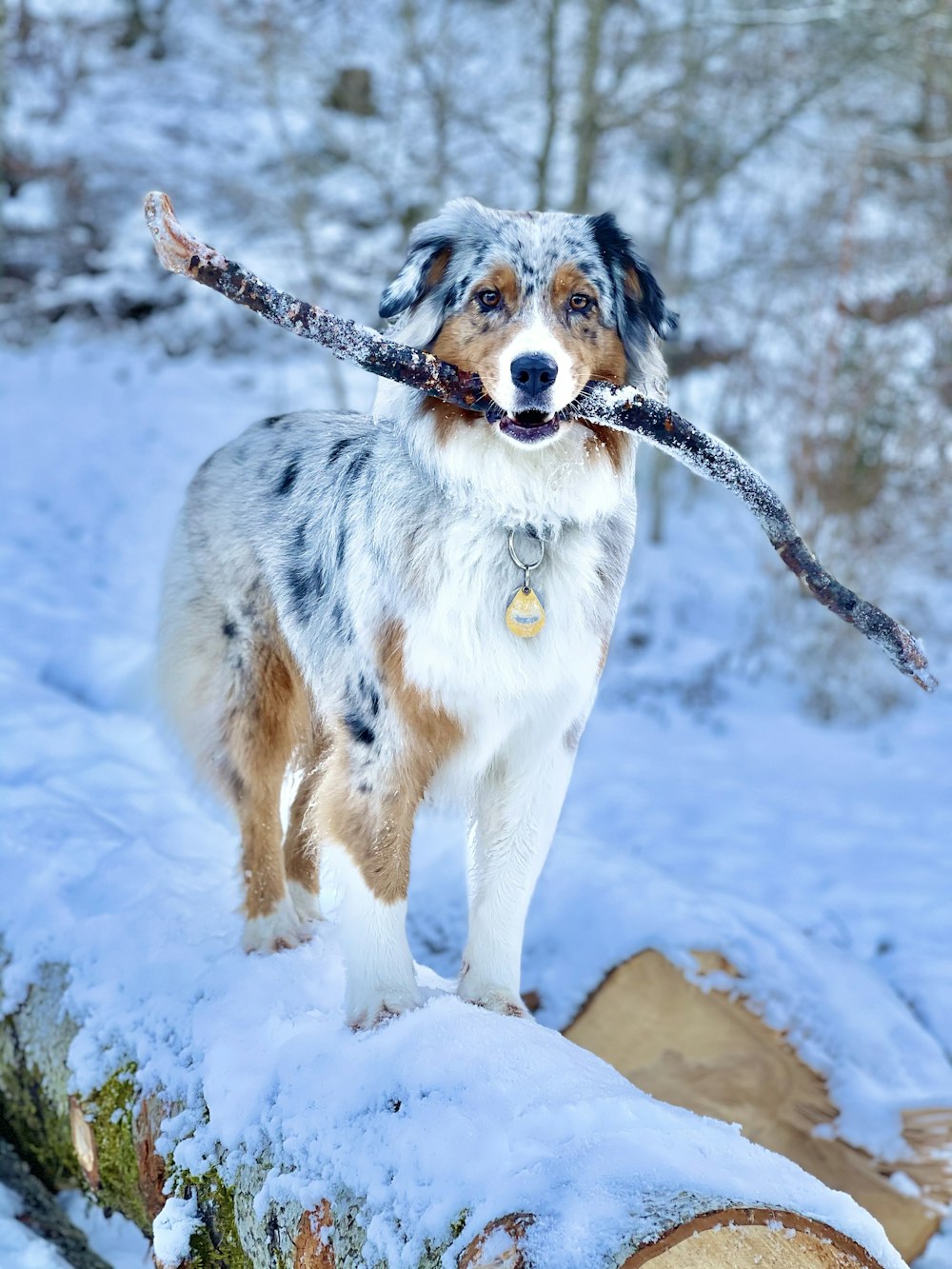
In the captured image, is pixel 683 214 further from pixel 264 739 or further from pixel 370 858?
pixel 370 858

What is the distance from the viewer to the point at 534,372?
2.48 meters

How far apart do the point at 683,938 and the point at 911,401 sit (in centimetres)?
673

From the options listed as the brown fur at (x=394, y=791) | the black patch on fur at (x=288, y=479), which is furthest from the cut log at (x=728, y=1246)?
the black patch on fur at (x=288, y=479)

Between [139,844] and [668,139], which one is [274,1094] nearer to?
[139,844]

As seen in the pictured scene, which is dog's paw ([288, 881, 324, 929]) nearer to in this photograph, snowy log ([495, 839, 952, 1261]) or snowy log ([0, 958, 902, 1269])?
snowy log ([495, 839, 952, 1261])

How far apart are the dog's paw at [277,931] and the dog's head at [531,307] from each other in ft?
4.71

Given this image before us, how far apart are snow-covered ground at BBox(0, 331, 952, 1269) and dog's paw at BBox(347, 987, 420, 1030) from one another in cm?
10

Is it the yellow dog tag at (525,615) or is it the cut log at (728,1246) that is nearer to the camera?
the cut log at (728,1246)

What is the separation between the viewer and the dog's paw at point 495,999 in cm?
288

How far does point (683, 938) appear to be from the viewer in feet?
12.1

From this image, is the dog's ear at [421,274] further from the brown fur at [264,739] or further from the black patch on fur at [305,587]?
the brown fur at [264,739]

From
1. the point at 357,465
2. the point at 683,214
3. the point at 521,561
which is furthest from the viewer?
the point at 683,214

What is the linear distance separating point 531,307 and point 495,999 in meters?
1.65

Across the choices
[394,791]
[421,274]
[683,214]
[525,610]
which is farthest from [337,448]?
[683,214]
